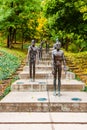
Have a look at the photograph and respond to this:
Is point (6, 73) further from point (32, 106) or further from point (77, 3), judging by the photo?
point (32, 106)

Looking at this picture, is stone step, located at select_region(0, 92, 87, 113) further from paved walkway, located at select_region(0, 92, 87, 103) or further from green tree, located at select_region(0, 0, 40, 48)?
green tree, located at select_region(0, 0, 40, 48)

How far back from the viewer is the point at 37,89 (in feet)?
52.9

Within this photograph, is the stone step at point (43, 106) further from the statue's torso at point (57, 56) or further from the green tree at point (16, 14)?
the green tree at point (16, 14)

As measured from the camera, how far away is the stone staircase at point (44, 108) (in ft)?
33.9

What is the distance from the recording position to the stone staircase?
1033 centimetres

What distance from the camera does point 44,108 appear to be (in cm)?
1239
